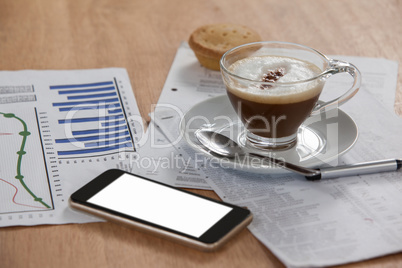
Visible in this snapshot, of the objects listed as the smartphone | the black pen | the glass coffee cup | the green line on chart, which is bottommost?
the green line on chart

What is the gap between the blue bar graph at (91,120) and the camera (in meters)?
0.82

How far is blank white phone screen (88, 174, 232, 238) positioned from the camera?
0.61 metres

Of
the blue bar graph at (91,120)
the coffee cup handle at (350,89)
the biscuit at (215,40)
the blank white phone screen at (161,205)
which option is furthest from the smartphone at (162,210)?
the biscuit at (215,40)

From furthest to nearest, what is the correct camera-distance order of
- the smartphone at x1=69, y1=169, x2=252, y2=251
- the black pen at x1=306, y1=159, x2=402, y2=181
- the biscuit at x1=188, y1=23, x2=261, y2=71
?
the biscuit at x1=188, y1=23, x2=261, y2=71 → the black pen at x1=306, y1=159, x2=402, y2=181 → the smartphone at x1=69, y1=169, x2=252, y2=251

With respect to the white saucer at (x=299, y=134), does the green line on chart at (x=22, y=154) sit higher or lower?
lower

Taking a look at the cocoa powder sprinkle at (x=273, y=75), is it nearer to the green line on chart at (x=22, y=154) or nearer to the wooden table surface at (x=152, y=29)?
the wooden table surface at (x=152, y=29)

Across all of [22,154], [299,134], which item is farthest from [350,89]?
[22,154]

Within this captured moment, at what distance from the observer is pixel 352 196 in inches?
27.4

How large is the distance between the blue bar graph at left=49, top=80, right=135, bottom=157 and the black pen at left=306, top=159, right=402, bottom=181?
289mm

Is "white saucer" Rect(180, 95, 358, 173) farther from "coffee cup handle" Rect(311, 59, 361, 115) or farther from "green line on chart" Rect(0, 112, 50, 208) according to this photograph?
"green line on chart" Rect(0, 112, 50, 208)

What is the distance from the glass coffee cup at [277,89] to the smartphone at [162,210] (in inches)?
6.4

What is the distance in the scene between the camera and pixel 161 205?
0.64m

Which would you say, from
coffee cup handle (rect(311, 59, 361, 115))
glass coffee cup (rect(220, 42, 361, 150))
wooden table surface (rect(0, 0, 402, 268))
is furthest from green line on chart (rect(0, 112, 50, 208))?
coffee cup handle (rect(311, 59, 361, 115))

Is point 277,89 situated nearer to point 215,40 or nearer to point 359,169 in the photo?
point 359,169
